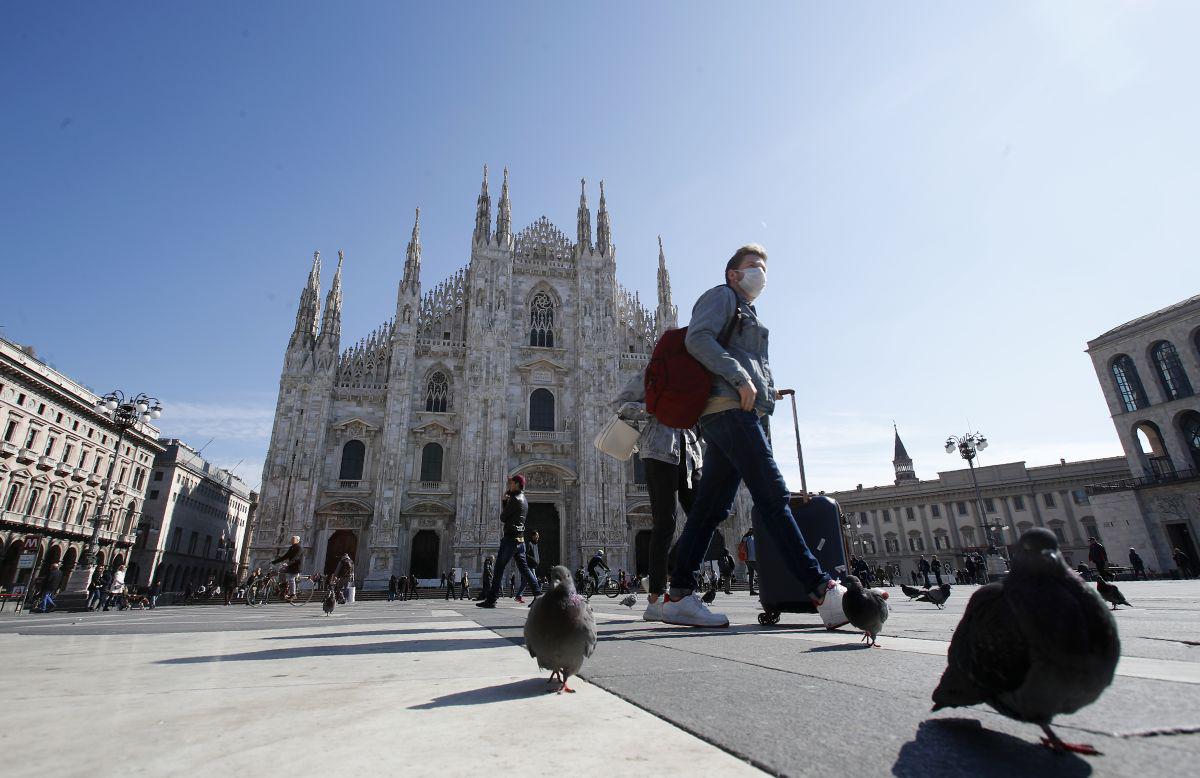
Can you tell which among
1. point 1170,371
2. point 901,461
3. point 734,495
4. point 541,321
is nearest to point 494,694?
point 734,495

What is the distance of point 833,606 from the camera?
9.57 feet

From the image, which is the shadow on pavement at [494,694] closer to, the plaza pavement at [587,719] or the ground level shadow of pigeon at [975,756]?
the plaza pavement at [587,719]

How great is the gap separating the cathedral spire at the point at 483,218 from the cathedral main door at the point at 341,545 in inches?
577

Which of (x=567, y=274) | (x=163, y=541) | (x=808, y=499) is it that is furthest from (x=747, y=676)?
(x=163, y=541)

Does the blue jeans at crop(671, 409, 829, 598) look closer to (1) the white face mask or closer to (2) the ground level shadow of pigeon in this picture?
(1) the white face mask

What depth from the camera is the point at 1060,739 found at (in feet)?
3.24

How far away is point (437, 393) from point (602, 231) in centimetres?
1206

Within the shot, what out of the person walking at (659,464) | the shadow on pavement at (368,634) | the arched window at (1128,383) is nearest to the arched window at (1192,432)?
the arched window at (1128,383)

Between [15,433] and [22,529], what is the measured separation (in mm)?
4707

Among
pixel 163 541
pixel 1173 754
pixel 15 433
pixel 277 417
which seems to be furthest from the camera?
pixel 163 541

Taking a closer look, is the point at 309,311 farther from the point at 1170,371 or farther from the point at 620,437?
the point at 1170,371

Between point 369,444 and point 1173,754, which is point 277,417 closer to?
point 369,444

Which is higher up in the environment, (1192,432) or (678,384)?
(1192,432)

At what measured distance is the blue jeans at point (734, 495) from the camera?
9.73ft
